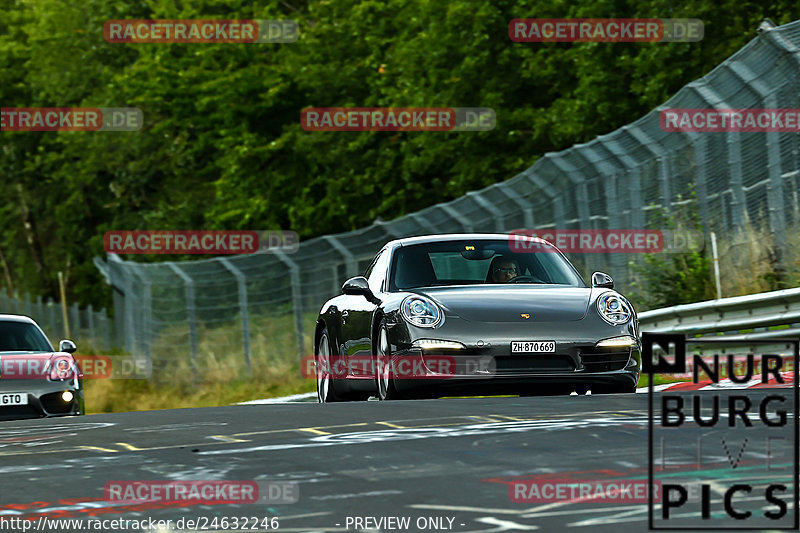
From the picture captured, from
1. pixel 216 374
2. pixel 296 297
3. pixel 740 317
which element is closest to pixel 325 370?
pixel 740 317

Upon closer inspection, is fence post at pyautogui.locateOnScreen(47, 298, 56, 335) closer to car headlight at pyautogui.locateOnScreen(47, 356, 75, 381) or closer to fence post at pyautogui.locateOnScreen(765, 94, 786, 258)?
car headlight at pyautogui.locateOnScreen(47, 356, 75, 381)

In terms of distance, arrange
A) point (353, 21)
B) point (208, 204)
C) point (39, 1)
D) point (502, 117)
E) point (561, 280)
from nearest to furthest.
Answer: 1. point (561, 280)
2. point (502, 117)
3. point (353, 21)
4. point (208, 204)
5. point (39, 1)

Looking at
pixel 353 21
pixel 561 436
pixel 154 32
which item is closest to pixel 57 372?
pixel 561 436

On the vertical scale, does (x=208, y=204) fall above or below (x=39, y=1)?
below

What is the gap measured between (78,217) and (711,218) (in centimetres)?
4235

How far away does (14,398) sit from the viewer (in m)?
15.6

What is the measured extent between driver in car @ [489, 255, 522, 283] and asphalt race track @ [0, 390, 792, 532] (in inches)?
66.0

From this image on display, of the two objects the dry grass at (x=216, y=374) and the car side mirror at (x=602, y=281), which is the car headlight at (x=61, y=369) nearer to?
the car side mirror at (x=602, y=281)

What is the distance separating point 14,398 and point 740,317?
22.1 feet

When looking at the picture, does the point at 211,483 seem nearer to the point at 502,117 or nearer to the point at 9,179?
the point at 502,117

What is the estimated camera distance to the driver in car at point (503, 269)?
1316 centimetres

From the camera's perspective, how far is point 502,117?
34.1m

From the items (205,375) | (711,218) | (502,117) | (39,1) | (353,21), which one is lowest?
(205,375)

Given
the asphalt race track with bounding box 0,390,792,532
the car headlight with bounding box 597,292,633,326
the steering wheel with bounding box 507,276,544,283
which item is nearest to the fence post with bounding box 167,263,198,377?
the steering wheel with bounding box 507,276,544,283
